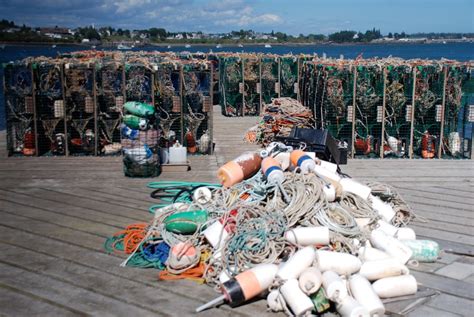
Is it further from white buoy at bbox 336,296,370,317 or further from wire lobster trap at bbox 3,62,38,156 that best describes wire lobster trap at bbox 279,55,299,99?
white buoy at bbox 336,296,370,317

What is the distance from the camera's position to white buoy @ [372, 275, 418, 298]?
4.52 m

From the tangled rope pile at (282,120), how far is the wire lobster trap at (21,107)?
151 inches

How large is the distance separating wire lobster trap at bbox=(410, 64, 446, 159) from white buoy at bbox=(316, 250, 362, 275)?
572cm

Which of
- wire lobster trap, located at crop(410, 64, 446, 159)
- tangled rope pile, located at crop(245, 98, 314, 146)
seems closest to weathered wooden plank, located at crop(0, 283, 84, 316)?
tangled rope pile, located at crop(245, 98, 314, 146)

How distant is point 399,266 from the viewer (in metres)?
4.66

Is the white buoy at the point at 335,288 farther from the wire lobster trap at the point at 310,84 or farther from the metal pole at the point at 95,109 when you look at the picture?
the wire lobster trap at the point at 310,84

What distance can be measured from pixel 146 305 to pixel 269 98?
37.1ft

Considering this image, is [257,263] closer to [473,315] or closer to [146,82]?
[473,315]

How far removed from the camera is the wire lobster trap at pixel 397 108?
9969 millimetres

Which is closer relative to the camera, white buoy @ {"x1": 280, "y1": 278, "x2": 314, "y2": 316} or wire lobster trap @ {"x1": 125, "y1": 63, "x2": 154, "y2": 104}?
white buoy @ {"x1": 280, "y1": 278, "x2": 314, "y2": 316}

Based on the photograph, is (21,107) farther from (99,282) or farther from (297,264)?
(297,264)

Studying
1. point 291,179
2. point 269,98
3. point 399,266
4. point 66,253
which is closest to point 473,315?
point 399,266

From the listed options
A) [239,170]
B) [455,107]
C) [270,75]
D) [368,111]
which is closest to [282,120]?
[368,111]

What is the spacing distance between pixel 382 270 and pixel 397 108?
5845 mm
